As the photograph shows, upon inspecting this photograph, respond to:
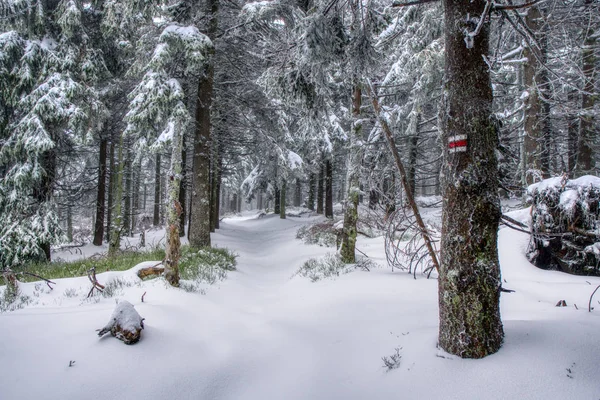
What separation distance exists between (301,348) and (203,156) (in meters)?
7.36

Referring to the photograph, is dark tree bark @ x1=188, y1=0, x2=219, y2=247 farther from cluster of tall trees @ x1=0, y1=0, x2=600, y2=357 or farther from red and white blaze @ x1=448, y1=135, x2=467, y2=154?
red and white blaze @ x1=448, y1=135, x2=467, y2=154

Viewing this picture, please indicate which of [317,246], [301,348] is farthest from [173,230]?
[317,246]

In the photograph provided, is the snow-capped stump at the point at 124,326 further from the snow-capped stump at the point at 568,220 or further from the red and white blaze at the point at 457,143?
the snow-capped stump at the point at 568,220

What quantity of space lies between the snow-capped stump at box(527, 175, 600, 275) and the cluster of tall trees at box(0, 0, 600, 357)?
2.04 ft

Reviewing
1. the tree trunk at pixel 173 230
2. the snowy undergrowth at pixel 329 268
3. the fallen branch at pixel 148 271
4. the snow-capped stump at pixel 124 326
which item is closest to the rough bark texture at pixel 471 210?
the snow-capped stump at pixel 124 326

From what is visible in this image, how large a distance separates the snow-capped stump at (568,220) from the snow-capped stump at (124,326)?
5.85 meters

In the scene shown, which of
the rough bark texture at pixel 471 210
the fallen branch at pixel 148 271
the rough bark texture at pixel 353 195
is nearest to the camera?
the rough bark texture at pixel 471 210

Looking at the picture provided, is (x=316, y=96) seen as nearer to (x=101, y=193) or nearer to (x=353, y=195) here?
(x=353, y=195)

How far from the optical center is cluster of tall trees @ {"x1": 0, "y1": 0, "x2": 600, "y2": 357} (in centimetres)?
294

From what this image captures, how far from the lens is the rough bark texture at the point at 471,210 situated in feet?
9.40

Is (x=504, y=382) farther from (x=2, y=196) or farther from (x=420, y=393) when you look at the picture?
(x=2, y=196)

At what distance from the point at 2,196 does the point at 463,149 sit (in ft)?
41.2

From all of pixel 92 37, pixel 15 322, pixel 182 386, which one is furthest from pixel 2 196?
pixel 182 386

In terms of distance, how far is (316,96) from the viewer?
4.92 metres
